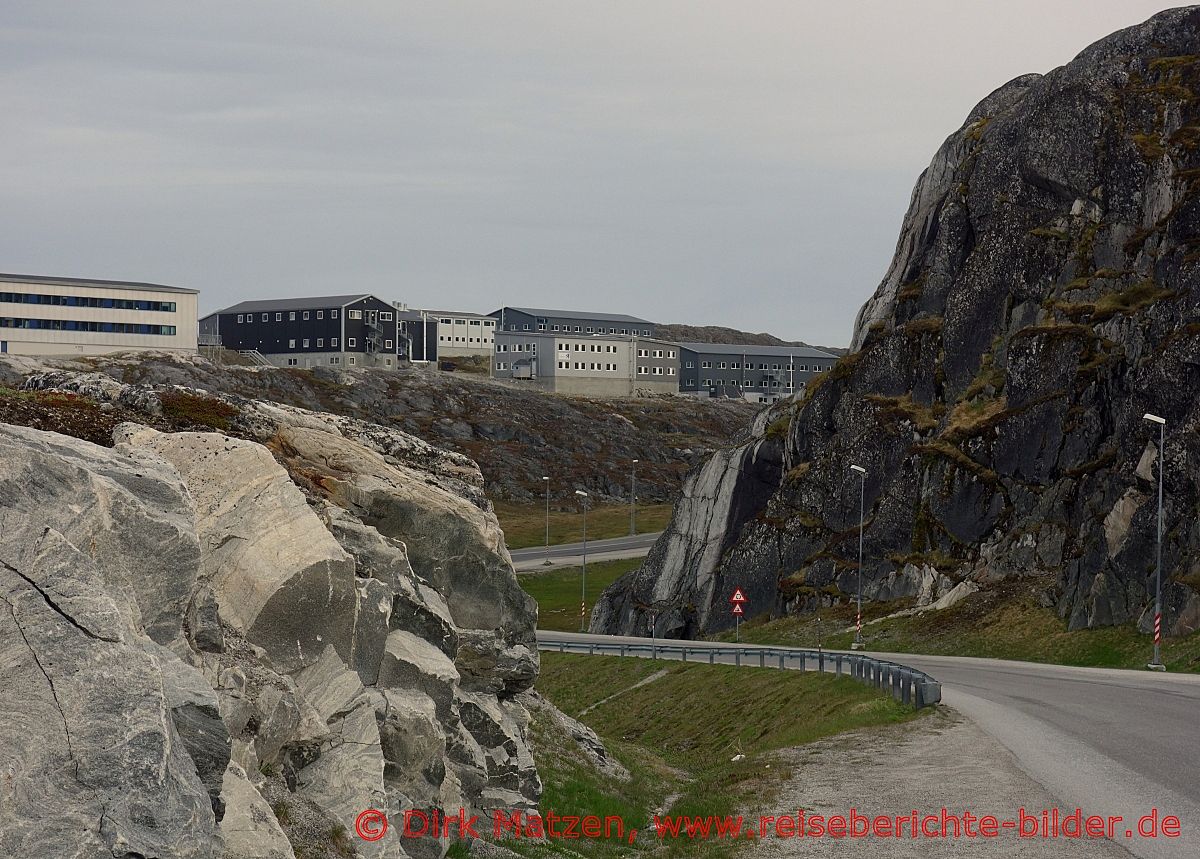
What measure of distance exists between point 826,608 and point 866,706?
38715 millimetres

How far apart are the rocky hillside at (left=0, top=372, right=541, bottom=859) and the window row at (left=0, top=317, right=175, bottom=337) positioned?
119 m

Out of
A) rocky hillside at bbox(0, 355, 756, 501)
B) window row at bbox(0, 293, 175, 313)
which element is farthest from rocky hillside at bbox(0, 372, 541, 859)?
rocky hillside at bbox(0, 355, 756, 501)

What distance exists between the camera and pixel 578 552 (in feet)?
409

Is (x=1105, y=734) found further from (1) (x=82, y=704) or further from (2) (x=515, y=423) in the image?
(2) (x=515, y=423)

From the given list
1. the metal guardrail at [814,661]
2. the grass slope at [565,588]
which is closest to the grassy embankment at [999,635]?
the metal guardrail at [814,661]

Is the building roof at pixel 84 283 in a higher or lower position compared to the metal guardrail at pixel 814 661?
higher

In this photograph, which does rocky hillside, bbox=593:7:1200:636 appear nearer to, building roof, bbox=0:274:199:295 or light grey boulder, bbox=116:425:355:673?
light grey boulder, bbox=116:425:355:673

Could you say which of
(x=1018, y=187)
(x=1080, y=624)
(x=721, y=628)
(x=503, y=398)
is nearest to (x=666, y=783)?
(x=1080, y=624)

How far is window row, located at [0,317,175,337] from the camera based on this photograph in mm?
133250

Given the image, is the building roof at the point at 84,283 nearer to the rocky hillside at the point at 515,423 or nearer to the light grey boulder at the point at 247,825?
the rocky hillside at the point at 515,423

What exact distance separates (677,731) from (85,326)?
113 m

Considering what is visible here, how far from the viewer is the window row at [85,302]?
134 metres

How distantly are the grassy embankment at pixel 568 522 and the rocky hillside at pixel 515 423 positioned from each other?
566 centimetres

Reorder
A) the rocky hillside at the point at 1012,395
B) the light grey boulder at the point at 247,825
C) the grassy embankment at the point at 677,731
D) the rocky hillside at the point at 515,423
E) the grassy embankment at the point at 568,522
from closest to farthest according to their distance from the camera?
the light grey boulder at the point at 247,825, the grassy embankment at the point at 677,731, the rocky hillside at the point at 1012,395, the grassy embankment at the point at 568,522, the rocky hillside at the point at 515,423
